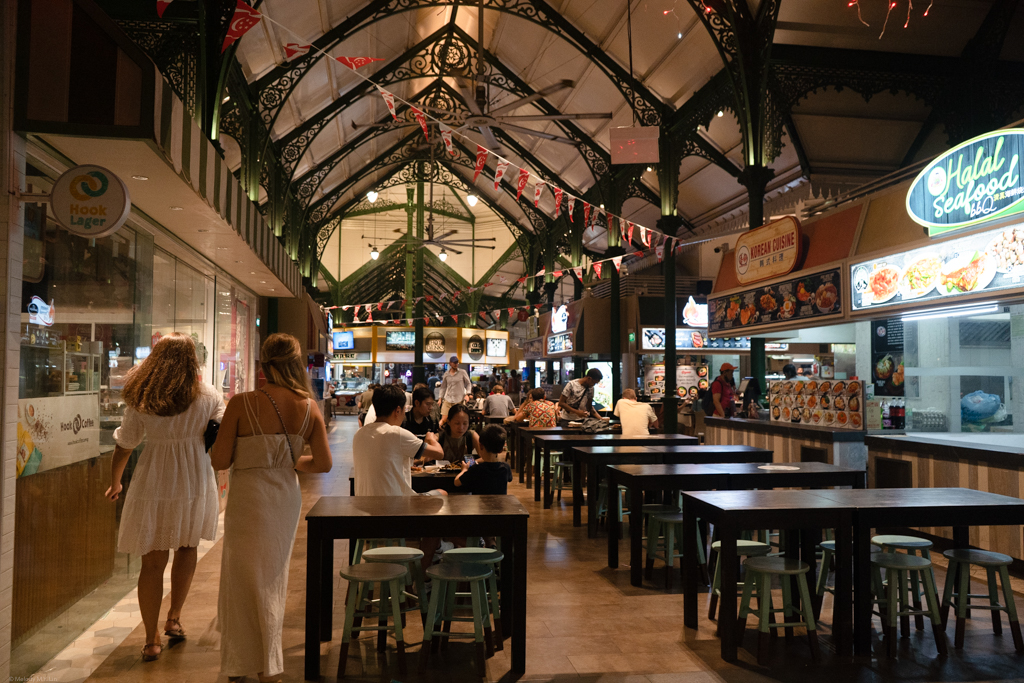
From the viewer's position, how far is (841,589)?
4156 millimetres

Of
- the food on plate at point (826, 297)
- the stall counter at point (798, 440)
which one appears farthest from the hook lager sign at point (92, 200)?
the food on plate at point (826, 297)

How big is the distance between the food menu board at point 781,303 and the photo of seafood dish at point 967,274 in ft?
5.20

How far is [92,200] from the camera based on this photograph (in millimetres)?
3732

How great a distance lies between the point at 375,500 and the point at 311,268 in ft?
59.2

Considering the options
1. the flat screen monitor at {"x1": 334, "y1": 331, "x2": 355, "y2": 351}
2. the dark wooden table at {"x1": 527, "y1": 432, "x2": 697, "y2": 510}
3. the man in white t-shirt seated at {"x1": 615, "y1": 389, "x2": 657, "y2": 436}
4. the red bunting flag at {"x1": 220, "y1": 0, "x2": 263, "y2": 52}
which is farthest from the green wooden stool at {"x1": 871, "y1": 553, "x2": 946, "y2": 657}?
the flat screen monitor at {"x1": 334, "y1": 331, "x2": 355, "y2": 351}

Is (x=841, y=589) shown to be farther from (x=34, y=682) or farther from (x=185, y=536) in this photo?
(x=34, y=682)

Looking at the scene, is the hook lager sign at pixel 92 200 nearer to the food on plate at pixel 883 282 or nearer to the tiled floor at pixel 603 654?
the tiled floor at pixel 603 654

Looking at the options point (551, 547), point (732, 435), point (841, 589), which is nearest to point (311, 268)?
point (732, 435)

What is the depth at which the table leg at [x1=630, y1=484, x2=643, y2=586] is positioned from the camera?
5.57m

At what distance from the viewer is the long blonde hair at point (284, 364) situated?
11.6 feet

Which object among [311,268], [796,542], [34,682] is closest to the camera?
[34,682]

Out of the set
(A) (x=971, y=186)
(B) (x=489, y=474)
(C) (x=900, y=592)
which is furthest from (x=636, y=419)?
(C) (x=900, y=592)

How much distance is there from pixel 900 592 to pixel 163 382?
4474 mm

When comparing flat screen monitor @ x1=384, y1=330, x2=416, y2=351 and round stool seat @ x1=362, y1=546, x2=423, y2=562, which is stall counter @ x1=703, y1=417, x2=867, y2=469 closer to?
round stool seat @ x1=362, y1=546, x2=423, y2=562
